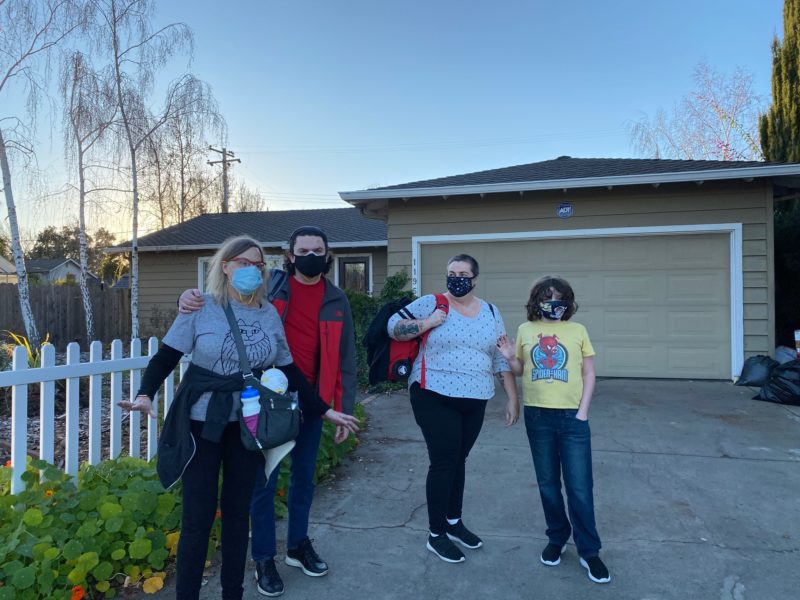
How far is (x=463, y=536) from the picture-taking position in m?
3.18

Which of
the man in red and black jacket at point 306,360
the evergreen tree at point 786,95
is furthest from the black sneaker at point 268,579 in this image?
the evergreen tree at point 786,95

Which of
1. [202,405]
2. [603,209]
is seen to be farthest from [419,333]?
[603,209]

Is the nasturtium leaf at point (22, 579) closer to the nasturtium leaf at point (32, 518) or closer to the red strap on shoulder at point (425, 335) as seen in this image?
the nasturtium leaf at point (32, 518)

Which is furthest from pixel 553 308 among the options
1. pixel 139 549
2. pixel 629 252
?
pixel 629 252

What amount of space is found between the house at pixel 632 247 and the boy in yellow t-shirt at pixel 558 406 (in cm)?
555

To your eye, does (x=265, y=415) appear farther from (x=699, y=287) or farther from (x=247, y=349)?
A: (x=699, y=287)

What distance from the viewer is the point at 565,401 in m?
2.90

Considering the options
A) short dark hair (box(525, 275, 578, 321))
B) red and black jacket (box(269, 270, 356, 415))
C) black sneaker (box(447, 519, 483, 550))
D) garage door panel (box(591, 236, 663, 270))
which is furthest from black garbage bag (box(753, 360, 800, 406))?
red and black jacket (box(269, 270, 356, 415))

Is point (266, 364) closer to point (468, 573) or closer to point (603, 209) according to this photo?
point (468, 573)

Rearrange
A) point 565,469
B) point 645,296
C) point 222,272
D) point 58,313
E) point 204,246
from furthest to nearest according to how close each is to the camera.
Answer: point 204,246
point 58,313
point 645,296
point 565,469
point 222,272

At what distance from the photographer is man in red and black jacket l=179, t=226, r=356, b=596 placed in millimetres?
2746

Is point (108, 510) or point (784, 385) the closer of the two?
point (108, 510)

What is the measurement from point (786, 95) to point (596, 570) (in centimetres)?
1357

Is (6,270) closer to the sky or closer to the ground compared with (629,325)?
closer to the sky
